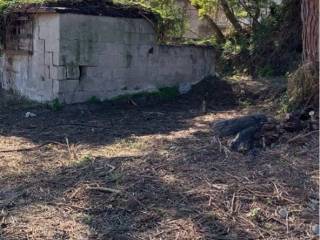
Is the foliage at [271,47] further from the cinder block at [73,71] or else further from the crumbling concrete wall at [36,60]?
the crumbling concrete wall at [36,60]

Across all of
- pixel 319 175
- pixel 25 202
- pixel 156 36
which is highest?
pixel 156 36

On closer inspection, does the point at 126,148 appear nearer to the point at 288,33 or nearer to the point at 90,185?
the point at 90,185

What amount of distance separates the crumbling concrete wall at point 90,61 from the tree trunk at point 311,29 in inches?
168

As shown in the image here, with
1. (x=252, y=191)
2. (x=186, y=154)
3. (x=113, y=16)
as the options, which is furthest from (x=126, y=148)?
→ (x=113, y=16)

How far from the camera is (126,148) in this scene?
6.19 meters

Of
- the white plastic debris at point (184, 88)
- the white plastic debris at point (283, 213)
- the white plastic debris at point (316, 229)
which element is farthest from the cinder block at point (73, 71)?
the white plastic debris at point (316, 229)

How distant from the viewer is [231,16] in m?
13.8

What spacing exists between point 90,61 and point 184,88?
2.26 meters

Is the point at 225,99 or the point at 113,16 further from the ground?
the point at 113,16

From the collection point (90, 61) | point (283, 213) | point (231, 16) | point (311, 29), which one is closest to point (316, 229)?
point (283, 213)

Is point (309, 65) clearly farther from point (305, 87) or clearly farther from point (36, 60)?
point (36, 60)

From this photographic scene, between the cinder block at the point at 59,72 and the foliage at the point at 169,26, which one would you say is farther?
the foliage at the point at 169,26

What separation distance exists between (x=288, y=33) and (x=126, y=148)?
24.4 feet

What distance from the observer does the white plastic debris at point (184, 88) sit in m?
10.9
